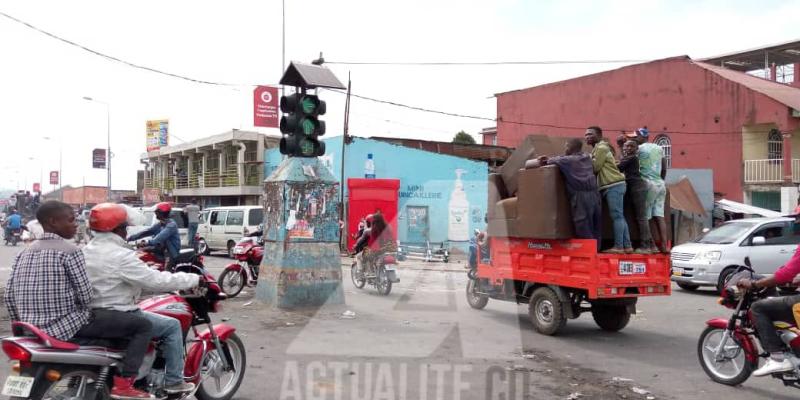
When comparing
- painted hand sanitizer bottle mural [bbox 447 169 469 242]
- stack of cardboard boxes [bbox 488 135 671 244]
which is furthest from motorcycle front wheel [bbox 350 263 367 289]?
painted hand sanitizer bottle mural [bbox 447 169 469 242]

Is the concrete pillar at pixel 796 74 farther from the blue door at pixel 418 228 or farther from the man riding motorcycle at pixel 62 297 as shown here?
the man riding motorcycle at pixel 62 297

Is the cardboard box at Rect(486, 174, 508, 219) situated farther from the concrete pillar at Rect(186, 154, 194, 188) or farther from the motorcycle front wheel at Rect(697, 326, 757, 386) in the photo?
the concrete pillar at Rect(186, 154, 194, 188)

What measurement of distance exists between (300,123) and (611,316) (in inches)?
216

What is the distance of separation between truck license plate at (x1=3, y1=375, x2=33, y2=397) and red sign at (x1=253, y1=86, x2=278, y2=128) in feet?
67.4

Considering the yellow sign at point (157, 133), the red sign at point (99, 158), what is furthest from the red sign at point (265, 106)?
the yellow sign at point (157, 133)

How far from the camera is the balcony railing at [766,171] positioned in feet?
94.1

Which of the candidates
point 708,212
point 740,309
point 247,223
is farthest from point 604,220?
point 708,212

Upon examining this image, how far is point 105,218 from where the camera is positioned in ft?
14.8

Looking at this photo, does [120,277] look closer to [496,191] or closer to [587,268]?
[587,268]

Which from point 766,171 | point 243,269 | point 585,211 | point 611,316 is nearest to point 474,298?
point 611,316

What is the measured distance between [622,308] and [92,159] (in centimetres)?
4581

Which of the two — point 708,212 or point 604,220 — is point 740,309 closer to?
point 604,220

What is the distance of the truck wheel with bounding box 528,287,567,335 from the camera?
866 centimetres

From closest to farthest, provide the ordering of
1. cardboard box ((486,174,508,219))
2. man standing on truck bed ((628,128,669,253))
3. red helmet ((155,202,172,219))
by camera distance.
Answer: man standing on truck bed ((628,128,669,253)), cardboard box ((486,174,508,219)), red helmet ((155,202,172,219))
